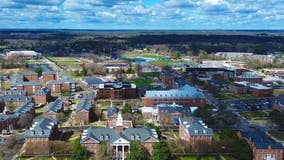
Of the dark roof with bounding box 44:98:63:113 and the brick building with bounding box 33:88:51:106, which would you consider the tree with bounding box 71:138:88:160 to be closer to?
the dark roof with bounding box 44:98:63:113

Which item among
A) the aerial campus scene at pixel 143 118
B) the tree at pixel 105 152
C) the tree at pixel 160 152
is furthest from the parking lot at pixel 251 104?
the tree at pixel 105 152

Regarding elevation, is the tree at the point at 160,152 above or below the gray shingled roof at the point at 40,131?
below

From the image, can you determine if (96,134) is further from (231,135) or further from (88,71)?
(88,71)

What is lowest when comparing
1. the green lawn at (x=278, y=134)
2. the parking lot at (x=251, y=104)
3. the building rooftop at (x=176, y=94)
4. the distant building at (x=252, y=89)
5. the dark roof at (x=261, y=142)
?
the green lawn at (x=278, y=134)

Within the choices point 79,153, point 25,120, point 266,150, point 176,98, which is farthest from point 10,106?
point 266,150

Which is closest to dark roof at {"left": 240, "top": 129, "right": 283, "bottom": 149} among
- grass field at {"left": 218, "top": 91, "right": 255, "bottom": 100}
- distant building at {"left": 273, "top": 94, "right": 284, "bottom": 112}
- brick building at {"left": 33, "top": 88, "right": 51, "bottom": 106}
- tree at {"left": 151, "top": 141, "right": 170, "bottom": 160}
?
tree at {"left": 151, "top": 141, "right": 170, "bottom": 160}

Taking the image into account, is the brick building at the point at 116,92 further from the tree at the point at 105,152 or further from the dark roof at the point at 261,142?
the dark roof at the point at 261,142
